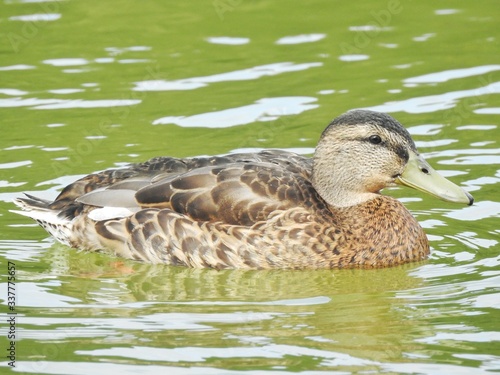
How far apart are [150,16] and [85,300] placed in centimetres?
821

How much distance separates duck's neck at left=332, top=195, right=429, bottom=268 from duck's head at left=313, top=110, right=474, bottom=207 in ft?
0.61

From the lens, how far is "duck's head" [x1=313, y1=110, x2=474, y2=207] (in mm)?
11695

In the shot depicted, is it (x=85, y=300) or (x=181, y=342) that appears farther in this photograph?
(x=85, y=300)

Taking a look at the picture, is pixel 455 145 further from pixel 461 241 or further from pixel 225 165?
pixel 225 165

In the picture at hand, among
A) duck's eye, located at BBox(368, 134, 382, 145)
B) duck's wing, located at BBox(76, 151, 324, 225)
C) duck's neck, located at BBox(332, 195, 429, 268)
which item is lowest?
duck's neck, located at BBox(332, 195, 429, 268)

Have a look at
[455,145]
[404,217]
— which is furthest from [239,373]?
[455,145]

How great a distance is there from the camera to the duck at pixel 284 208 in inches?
459

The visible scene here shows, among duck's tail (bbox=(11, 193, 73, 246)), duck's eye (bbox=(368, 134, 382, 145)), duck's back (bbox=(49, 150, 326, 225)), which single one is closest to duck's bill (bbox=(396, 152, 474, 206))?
Answer: duck's eye (bbox=(368, 134, 382, 145))

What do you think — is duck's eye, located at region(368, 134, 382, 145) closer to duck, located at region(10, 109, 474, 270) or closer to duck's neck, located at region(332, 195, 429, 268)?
duck, located at region(10, 109, 474, 270)

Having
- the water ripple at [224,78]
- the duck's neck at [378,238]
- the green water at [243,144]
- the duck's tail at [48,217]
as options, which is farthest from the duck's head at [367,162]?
the water ripple at [224,78]

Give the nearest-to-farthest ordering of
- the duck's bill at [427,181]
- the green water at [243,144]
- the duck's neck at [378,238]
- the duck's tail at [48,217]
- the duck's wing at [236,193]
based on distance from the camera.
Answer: the green water at [243,144]
the duck's bill at [427,181]
the duck's wing at [236,193]
the duck's neck at [378,238]
the duck's tail at [48,217]

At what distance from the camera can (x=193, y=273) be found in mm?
11680

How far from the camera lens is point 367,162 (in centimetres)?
1185

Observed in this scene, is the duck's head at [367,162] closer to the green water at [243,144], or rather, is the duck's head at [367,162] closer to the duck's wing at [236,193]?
the duck's wing at [236,193]
